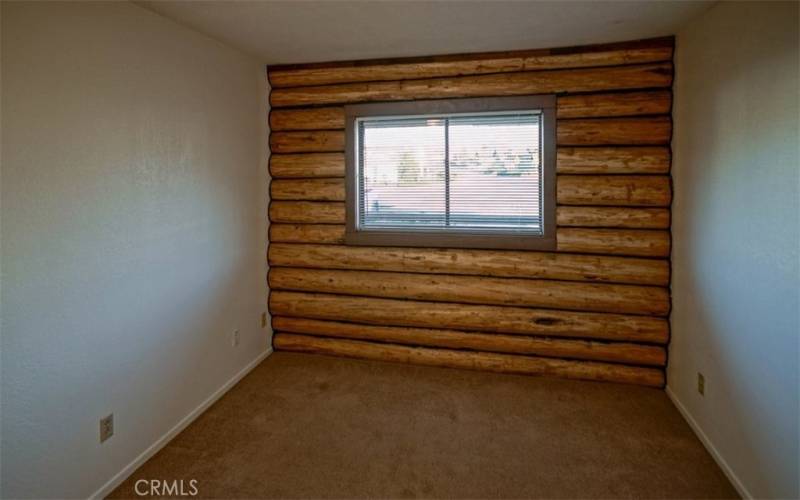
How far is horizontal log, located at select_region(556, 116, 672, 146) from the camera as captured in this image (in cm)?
317

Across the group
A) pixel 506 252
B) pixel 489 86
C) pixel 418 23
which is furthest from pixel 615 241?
pixel 418 23

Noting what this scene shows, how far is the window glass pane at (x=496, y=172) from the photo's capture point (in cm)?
348

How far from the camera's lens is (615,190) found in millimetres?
3279

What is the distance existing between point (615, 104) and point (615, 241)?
1.04 m

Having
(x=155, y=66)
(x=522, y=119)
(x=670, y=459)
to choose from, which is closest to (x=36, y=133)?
(x=155, y=66)

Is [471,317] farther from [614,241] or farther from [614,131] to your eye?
[614,131]

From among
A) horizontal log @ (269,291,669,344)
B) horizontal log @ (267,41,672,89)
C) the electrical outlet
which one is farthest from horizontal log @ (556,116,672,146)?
the electrical outlet

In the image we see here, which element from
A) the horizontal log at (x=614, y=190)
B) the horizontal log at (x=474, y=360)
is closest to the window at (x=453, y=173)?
the horizontal log at (x=614, y=190)

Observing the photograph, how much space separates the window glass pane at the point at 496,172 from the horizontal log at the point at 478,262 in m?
0.27

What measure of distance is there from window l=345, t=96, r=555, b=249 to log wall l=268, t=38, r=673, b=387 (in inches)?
4.0

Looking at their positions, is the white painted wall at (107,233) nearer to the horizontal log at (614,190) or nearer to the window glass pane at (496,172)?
the window glass pane at (496,172)

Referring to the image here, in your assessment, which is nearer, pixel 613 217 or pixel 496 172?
pixel 613 217

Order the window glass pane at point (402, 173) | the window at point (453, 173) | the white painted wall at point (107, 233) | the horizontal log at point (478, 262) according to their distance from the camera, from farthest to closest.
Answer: the window glass pane at point (402, 173) < the window at point (453, 173) < the horizontal log at point (478, 262) < the white painted wall at point (107, 233)

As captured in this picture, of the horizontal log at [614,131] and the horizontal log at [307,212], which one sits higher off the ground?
the horizontal log at [614,131]
